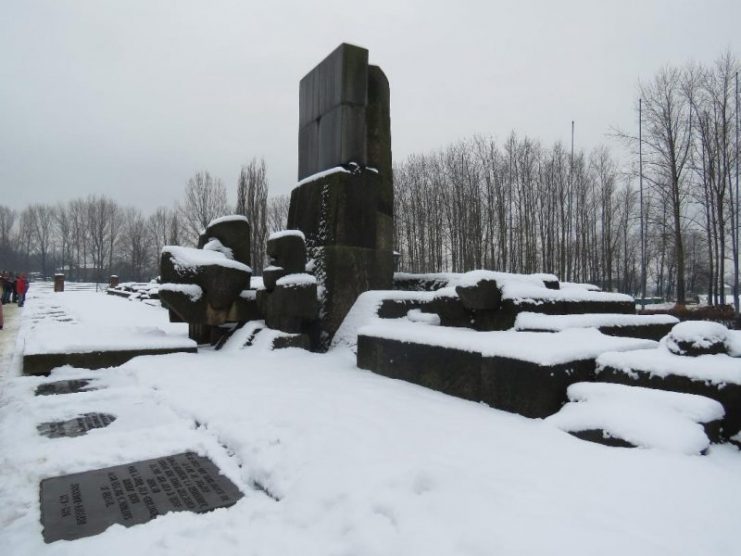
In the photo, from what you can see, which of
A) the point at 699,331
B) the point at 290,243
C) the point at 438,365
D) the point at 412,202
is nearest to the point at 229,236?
the point at 290,243

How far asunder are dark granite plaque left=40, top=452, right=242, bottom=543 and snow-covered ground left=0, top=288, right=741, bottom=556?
0.08 meters

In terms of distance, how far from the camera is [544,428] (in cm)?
332

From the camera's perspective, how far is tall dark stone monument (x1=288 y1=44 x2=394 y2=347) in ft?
A: 24.4

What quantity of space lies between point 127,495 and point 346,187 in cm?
582

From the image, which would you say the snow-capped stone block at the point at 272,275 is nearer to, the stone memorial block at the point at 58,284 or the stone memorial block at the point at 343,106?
the stone memorial block at the point at 343,106

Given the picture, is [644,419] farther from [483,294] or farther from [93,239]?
[93,239]

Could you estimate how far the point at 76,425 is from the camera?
3.70 metres

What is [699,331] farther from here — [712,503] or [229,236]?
[229,236]

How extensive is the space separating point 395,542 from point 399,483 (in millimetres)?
504

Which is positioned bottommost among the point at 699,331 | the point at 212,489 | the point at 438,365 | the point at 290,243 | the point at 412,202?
the point at 212,489

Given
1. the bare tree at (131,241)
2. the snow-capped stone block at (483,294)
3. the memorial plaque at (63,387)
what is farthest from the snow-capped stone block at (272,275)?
the bare tree at (131,241)

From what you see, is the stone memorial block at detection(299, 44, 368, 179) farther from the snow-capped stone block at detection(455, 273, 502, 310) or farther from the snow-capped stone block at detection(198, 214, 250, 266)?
the snow-capped stone block at detection(455, 273, 502, 310)

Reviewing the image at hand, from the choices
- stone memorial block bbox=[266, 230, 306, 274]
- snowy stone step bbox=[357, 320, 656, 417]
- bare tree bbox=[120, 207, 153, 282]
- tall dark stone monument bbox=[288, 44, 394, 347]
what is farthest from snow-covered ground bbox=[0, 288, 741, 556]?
bare tree bbox=[120, 207, 153, 282]

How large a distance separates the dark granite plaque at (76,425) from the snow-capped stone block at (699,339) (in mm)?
4642
